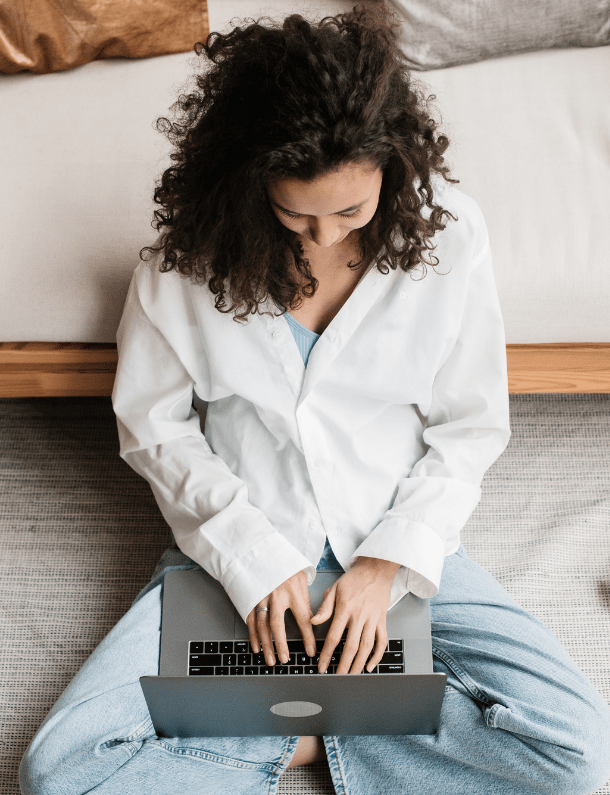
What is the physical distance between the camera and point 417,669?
105 centimetres

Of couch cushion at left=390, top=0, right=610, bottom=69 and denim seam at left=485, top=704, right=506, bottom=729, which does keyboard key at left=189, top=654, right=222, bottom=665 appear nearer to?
denim seam at left=485, top=704, right=506, bottom=729

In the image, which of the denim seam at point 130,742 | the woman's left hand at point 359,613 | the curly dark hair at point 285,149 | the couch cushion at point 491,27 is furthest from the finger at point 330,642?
the couch cushion at point 491,27

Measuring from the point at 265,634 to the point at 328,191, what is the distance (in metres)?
0.59

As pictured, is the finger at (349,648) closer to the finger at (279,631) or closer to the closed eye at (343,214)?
the finger at (279,631)

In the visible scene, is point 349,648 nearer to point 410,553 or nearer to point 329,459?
point 410,553

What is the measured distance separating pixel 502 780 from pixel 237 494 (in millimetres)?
550

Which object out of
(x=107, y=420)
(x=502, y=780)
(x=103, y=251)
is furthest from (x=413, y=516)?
(x=107, y=420)

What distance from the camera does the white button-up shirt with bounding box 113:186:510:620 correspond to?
1030 millimetres

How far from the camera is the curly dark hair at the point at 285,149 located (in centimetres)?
76

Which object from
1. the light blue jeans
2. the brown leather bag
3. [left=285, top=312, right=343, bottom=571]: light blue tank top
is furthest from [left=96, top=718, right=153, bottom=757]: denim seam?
the brown leather bag

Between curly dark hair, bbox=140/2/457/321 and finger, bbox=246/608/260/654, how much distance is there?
0.41 metres

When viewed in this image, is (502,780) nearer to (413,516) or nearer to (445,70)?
(413,516)

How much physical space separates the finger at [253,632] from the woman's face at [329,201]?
52 cm

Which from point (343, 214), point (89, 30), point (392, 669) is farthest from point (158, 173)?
point (392, 669)
